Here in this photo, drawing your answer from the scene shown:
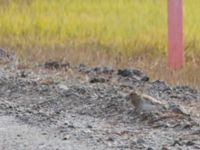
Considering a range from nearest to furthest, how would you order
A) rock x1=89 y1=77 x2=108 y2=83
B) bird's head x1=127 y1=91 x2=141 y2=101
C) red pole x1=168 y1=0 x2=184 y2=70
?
bird's head x1=127 y1=91 x2=141 y2=101 < rock x1=89 y1=77 x2=108 y2=83 < red pole x1=168 y1=0 x2=184 y2=70

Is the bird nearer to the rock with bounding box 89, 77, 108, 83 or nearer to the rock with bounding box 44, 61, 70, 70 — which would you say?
the rock with bounding box 89, 77, 108, 83

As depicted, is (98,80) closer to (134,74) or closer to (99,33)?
(134,74)

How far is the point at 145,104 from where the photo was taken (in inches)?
185

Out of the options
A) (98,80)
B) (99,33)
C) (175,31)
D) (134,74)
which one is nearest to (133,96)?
(98,80)

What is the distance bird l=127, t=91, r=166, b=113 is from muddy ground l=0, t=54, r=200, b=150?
0.05 meters

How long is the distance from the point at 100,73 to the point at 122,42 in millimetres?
1714

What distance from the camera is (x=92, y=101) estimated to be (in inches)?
200

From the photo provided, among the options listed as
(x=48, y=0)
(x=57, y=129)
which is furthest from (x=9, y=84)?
(x=48, y=0)

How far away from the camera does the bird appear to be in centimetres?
468

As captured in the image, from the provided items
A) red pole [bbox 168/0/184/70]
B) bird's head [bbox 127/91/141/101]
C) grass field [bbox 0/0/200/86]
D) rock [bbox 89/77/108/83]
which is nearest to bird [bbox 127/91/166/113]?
bird's head [bbox 127/91/141/101]

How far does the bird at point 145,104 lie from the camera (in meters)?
4.68

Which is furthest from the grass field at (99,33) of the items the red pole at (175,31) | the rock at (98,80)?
the rock at (98,80)

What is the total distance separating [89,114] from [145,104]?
357 millimetres

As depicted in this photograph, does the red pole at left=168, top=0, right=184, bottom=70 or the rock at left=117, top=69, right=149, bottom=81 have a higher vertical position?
the red pole at left=168, top=0, right=184, bottom=70
